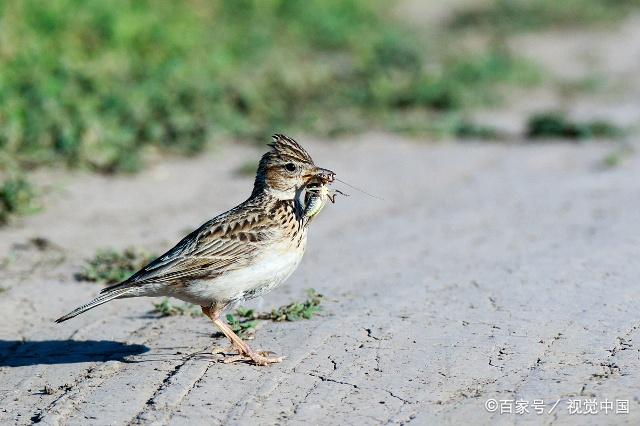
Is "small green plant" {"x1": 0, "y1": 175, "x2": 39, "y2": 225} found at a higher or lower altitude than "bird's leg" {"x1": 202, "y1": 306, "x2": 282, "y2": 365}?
higher

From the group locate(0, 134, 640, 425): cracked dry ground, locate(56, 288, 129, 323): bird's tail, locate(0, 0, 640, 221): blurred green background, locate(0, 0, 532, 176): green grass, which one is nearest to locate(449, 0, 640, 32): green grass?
locate(0, 0, 640, 221): blurred green background

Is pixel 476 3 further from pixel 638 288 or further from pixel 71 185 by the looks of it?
pixel 638 288

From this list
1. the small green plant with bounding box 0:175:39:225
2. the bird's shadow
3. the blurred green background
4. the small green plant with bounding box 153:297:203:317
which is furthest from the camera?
the blurred green background

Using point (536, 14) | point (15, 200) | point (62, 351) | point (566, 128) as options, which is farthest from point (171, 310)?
point (536, 14)

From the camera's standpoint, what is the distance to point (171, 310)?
7227 millimetres

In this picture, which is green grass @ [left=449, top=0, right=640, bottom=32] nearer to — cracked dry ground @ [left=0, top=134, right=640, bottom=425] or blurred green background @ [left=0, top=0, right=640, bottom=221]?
blurred green background @ [left=0, top=0, right=640, bottom=221]

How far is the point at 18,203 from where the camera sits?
930cm

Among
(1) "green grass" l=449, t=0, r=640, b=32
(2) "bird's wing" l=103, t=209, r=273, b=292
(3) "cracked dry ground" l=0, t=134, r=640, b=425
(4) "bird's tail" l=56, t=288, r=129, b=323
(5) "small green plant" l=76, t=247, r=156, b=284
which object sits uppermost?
(1) "green grass" l=449, t=0, r=640, b=32

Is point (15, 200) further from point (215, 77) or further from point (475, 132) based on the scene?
point (475, 132)

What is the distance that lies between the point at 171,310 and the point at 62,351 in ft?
2.72

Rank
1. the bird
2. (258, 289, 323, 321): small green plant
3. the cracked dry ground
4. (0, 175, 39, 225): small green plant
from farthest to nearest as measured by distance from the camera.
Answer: (0, 175, 39, 225): small green plant → (258, 289, 323, 321): small green plant → the bird → the cracked dry ground

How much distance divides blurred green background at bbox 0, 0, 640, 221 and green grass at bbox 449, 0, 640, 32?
8.6 inches

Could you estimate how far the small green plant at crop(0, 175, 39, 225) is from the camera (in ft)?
30.3

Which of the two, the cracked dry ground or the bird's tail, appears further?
the bird's tail
